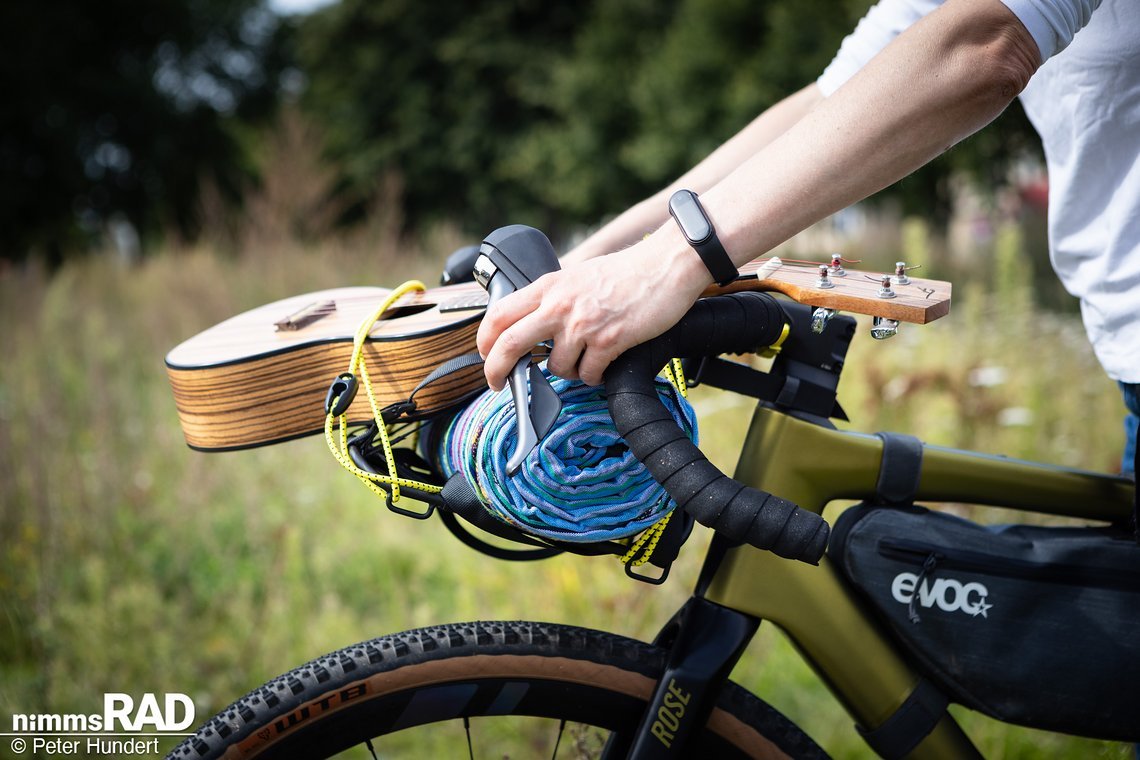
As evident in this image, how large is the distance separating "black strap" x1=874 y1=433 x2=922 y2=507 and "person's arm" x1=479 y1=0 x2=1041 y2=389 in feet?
1.32

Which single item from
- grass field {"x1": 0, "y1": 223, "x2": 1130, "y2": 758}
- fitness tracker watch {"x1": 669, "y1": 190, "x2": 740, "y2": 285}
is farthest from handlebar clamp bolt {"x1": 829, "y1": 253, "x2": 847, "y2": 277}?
grass field {"x1": 0, "y1": 223, "x2": 1130, "y2": 758}

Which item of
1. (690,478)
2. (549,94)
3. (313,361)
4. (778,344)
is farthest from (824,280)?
(549,94)

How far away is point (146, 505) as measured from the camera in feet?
11.5

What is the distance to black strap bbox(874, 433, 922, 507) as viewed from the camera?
45.6 inches

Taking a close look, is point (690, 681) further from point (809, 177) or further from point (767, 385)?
point (809, 177)

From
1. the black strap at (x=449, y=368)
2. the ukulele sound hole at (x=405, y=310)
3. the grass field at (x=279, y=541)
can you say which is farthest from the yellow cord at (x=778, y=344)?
the grass field at (x=279, y=541)

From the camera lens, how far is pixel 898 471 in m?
1.16

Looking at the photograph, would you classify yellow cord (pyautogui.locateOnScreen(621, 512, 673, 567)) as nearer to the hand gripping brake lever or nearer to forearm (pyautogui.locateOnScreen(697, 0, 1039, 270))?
the hand gripping brake lever

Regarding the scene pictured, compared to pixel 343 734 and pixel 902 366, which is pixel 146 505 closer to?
pixel 343 734

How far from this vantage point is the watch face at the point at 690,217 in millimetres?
874

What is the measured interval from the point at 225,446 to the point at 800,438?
76 cm

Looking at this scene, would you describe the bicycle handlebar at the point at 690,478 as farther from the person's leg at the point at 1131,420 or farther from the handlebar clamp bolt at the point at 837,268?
the person's leg at the point at 1131,420

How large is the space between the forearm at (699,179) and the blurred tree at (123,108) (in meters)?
19.6

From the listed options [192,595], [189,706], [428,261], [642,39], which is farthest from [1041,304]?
[642,39]
